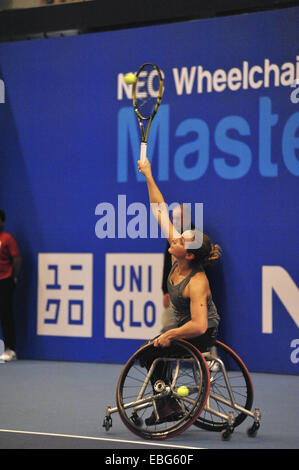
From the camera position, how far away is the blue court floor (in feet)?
14.9

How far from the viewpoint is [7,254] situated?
27.8ft

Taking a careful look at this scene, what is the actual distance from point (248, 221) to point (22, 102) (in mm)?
2872

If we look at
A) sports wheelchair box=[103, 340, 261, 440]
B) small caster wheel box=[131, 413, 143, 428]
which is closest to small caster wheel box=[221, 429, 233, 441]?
sports wheelchair box=[103, 340, 261, 440]

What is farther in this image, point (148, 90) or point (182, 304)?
point (148, 90)

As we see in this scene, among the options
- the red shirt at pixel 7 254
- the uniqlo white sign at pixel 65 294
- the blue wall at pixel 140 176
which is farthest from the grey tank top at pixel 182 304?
the red shirt at pixel 7 254

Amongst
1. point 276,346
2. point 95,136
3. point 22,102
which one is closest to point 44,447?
point 276,346

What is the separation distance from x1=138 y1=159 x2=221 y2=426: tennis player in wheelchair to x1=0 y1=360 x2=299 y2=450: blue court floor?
0.31 m

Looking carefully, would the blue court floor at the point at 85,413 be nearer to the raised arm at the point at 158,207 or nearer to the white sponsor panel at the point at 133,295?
the white sponsor panel at the point at 133,295

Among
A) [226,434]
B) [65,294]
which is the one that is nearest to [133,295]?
[65,294]

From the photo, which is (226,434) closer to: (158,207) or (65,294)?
(158,207)

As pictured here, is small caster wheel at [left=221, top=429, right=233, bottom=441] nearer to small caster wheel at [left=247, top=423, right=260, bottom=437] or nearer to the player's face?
small caster wheel at [left=247, top=423, right=260, bottom=437]

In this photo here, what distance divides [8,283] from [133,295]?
1.34 meters

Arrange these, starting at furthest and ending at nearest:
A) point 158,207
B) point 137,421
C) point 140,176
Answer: point 140,176
point 158,207
point 137,421

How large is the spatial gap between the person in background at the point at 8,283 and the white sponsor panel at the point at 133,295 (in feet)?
3.29
